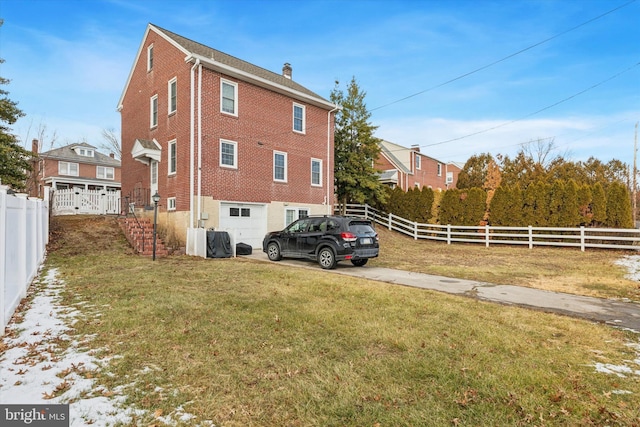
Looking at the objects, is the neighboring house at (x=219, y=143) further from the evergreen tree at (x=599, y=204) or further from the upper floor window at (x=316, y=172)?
the evergreen tree at (x=599, y=204)

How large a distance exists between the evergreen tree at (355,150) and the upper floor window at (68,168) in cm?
3206

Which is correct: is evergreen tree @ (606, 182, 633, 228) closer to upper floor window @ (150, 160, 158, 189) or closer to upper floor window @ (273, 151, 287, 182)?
upper floor window @ (273, 151, 287, 182)

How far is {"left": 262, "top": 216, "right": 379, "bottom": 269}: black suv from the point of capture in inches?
417

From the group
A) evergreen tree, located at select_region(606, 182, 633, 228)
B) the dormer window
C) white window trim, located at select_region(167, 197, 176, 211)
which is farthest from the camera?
the dormer window

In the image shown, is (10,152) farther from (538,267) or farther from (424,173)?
(424,173)

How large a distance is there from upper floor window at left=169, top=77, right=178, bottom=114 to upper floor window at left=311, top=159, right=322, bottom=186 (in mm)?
7598

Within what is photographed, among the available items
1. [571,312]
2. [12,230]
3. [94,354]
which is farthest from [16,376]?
[571,312]

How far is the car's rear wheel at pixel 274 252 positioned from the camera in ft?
41.4

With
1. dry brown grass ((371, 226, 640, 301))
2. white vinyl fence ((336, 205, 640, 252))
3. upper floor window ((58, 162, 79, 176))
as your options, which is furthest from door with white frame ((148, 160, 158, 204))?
upper floor window ((58, 162, 79, 176))

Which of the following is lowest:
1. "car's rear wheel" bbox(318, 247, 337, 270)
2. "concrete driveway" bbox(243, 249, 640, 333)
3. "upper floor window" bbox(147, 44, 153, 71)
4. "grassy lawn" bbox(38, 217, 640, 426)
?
"concrete driveway" bbox(243, 249, 640, 333)

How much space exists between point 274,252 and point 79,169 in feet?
122

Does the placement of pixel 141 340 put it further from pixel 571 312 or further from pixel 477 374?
pixel 571 312

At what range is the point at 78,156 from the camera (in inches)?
1537

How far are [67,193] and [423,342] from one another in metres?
24.7
